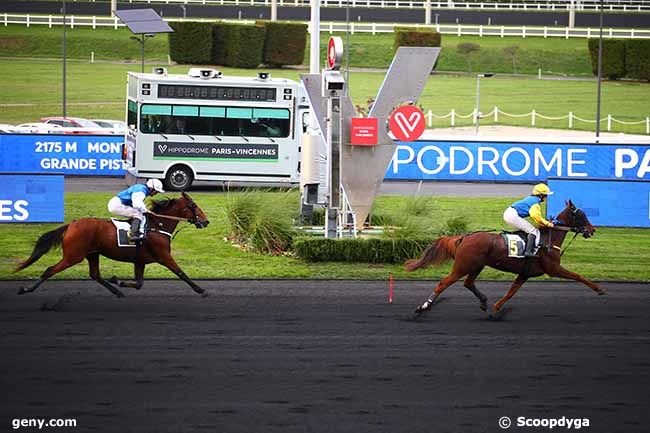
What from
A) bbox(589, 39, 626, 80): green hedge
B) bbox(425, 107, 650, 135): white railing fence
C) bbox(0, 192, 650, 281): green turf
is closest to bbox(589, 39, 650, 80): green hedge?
bbox(589, 39, 626, 80): green hedge

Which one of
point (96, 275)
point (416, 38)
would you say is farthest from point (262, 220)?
point (416, 38)

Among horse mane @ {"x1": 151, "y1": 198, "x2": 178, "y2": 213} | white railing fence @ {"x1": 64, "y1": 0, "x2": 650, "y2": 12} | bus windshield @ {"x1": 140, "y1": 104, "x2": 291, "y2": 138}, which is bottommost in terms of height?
horse mane @ {"x1": 151, "y1": 198, "x2": 178, "y2": 213}

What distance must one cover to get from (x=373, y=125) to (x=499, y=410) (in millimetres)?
10450

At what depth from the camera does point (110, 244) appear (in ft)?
51.9

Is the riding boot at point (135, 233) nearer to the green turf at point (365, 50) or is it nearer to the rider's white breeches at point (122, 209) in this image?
the rider's white breeches at point (122, 209)

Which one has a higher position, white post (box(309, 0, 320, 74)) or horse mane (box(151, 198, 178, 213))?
white post (box(309, 0, 320, 74))

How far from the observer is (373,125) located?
68.2ft

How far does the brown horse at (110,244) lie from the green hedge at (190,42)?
143 ft

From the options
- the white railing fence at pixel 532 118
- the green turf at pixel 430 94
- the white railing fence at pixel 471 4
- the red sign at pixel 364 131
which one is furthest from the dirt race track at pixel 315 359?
the white railing fence at pixel 471 4

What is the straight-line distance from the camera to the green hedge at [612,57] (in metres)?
59.8

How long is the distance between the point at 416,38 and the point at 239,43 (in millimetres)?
9289

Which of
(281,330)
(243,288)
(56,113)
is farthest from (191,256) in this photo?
(56,113)

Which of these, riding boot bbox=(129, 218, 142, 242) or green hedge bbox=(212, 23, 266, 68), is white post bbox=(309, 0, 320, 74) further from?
green hedge bbox=(212, 23, 266, 68)

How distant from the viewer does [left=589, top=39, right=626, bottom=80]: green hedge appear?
2355 inches
